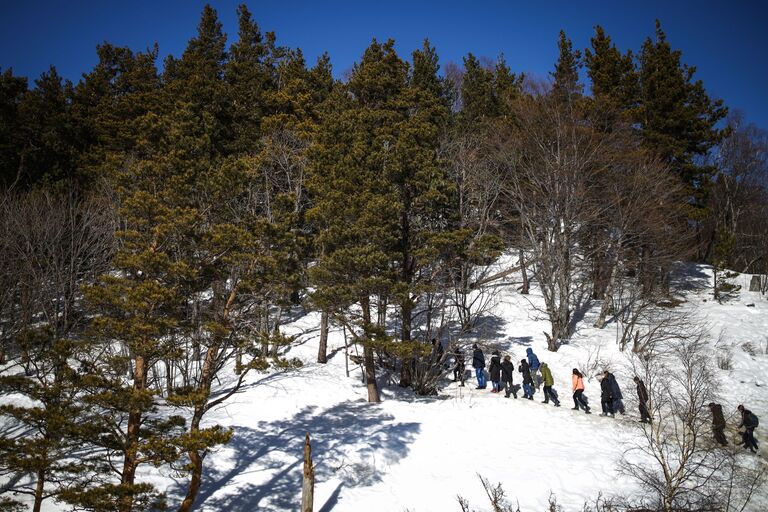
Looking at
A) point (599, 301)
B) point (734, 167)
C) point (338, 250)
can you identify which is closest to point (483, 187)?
point (599, 301)

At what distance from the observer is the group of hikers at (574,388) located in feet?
38.2

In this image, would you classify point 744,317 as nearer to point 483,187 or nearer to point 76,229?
point 483,187

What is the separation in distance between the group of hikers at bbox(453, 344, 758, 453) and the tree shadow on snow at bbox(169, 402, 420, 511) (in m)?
3.91

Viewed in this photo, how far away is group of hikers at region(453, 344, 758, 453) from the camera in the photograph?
11.6m

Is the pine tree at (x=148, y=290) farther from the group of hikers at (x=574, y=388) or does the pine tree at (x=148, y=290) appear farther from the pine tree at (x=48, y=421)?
the group of hikers at (x=574, y=388)

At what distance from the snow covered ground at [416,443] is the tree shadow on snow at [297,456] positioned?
28mm

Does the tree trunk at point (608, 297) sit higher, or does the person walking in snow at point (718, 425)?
the tree trunk at point (608, 297)

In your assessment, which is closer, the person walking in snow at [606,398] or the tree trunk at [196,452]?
the tree trunk at [196,452]

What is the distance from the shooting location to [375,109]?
1705 centimetres

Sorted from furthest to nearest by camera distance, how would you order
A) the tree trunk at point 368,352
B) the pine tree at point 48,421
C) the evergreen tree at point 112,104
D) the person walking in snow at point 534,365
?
the evergreen tree at point 112,104
the person walking in snow at point 534,365
the tree trunk at point 368,352
the pine tree at point 48,421

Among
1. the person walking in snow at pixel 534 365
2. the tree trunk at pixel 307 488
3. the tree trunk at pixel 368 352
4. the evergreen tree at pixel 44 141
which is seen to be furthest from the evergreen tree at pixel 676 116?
the evergreen tree at pixel 44 141

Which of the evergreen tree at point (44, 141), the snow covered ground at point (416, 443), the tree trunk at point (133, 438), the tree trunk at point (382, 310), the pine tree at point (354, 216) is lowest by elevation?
the snow covered ground at point (416, 443)

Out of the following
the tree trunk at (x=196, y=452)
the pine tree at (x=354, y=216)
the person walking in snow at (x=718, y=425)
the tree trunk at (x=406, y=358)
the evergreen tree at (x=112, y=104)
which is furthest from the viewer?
the evergreen tree at (x=112, y=104)

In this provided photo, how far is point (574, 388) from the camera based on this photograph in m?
13.9
